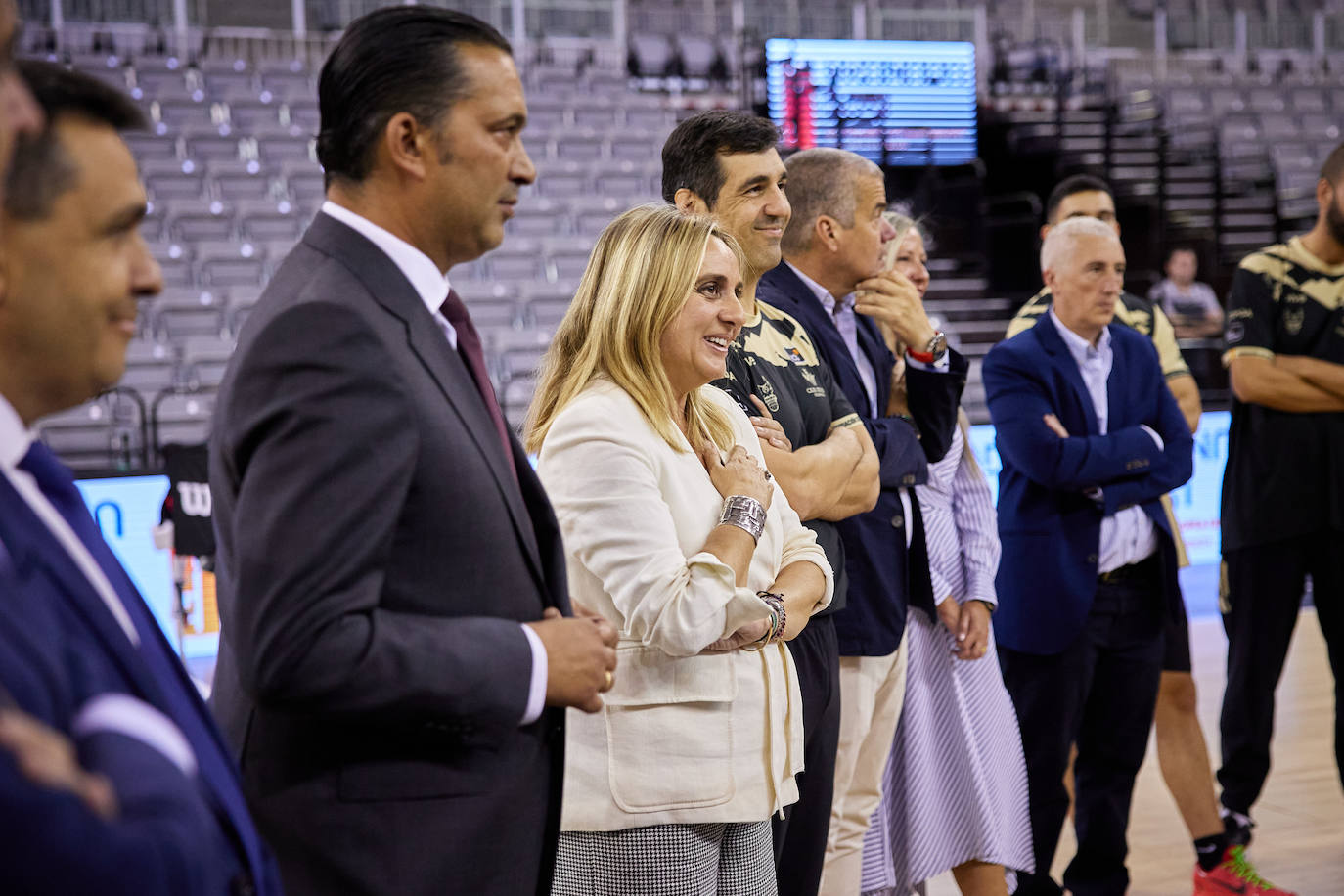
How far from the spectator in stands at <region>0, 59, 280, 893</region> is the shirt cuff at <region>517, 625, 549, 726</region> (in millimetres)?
320

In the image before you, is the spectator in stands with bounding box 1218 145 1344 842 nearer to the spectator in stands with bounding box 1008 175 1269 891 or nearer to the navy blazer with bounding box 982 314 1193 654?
the spectator in stands with bounding box 1008 175 1269 891

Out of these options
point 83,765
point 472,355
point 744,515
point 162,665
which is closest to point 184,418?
point 744,515

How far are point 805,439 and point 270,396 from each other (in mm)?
1309

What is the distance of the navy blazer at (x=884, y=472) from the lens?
2.45 meters

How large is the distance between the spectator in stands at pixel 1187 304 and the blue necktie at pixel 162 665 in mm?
9192

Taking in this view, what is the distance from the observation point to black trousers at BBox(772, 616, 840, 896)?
216cm

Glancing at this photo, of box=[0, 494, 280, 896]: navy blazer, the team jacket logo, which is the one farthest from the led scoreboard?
box=[0, 494, 280, 896]: navy blazer

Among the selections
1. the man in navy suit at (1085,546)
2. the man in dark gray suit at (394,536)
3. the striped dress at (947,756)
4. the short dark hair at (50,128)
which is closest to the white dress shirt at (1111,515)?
the man in navy suit at (1085,546)

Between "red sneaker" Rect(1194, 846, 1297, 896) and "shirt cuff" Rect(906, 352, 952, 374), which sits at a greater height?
"shirt cuff" Rect(906, 352, 952, 374)

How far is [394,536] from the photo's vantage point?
122 cm

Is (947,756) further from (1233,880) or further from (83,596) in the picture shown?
(83,596)

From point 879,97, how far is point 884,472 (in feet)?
34.5

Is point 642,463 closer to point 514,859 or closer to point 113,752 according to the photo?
point 514,859

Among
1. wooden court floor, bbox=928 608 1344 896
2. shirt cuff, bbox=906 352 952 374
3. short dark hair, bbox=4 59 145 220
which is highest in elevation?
short dark hair, bbox=4 59 145 220
